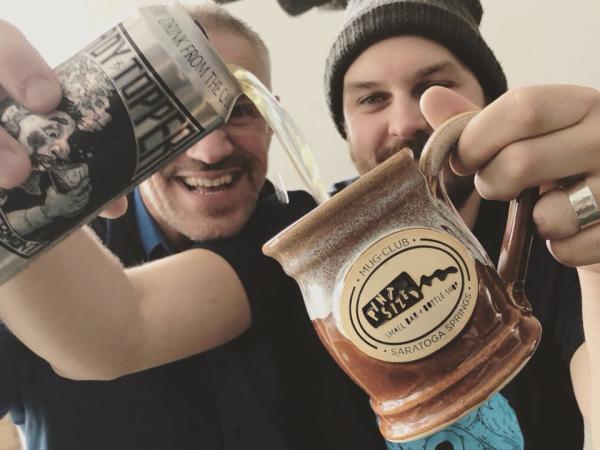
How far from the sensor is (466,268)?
15.4 inches

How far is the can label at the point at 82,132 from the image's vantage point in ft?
1.35

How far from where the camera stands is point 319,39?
154cm

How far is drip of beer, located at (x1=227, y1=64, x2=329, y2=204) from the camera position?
0.51 meters

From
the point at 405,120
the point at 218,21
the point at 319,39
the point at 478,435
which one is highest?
the point at 218,21

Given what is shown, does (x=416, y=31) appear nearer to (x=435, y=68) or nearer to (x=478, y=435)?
(x=435, y=68)

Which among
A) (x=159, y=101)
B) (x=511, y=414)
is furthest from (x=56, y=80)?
(x=511, y=414)

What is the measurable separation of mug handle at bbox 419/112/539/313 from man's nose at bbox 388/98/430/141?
24.1 inches

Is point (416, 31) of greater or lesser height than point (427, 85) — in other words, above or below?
above

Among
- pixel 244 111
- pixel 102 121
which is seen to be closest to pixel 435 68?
pixel 244 111

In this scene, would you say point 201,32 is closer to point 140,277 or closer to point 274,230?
point 140,277

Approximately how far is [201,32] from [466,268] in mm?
285

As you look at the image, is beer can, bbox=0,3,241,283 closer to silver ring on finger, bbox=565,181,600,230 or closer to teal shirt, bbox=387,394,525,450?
silver ring on finger, bbox=565,181,600,230

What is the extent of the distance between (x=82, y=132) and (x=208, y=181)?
620 mm

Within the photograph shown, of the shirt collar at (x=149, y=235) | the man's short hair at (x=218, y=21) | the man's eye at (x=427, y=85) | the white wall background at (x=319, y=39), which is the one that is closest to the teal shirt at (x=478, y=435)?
the shirt collar at (x=149, y=235)
